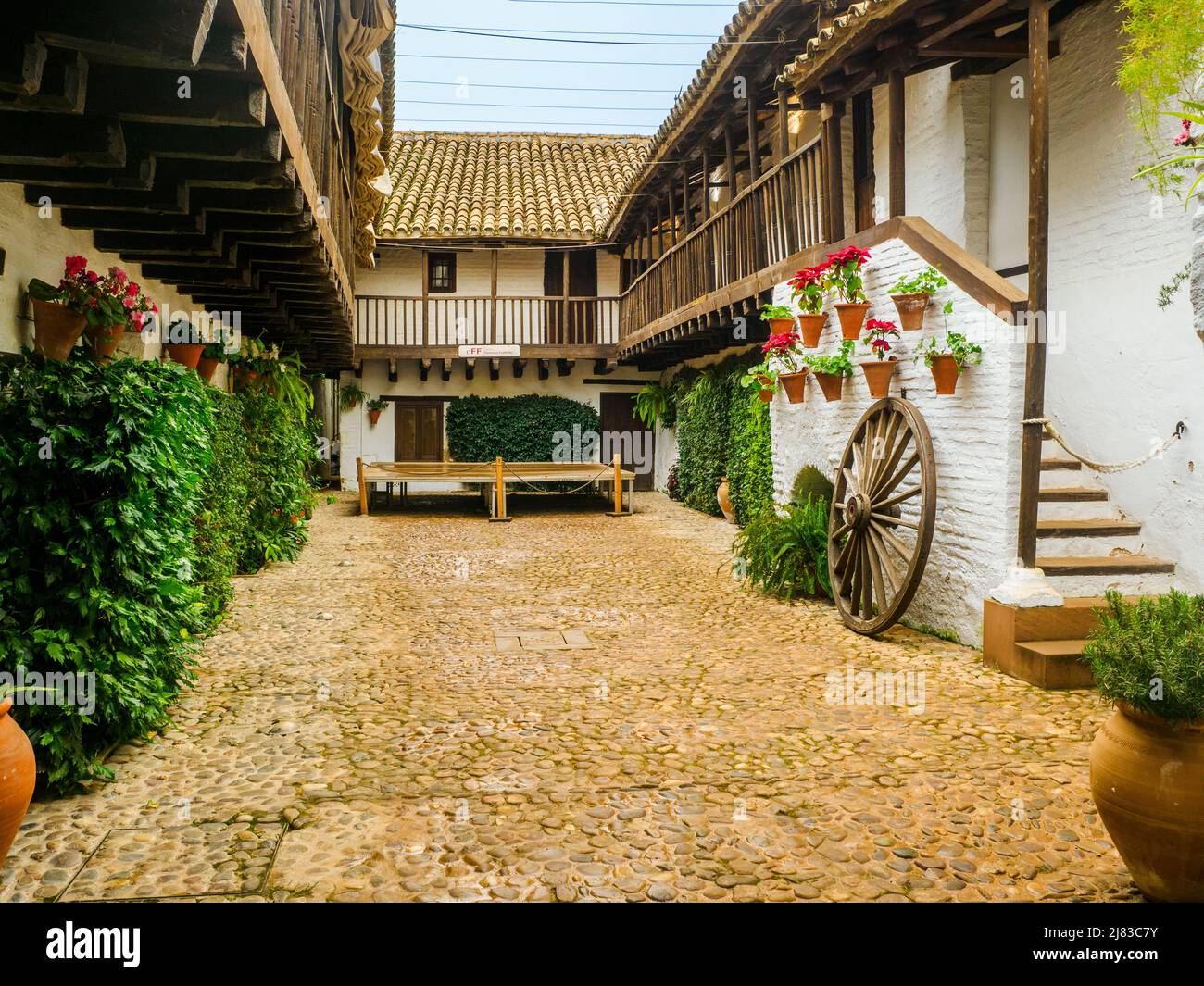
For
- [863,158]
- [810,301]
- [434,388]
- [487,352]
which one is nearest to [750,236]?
[863,158]

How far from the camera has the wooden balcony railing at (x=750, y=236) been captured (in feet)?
27.5

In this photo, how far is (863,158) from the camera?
31.8ft

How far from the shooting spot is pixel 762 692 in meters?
5.02

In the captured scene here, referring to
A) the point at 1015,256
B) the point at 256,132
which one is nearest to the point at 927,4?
the point at 1015,256

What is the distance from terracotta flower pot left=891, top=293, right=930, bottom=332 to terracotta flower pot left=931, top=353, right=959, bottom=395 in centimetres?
55

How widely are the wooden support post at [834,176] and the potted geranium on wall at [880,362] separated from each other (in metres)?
1.42

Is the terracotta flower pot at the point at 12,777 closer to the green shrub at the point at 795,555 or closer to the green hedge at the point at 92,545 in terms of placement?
the green hedge at the point at 92,545

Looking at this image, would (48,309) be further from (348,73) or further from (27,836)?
(348,73)

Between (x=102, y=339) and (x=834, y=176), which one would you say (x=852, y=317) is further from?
(x=102, y=339)

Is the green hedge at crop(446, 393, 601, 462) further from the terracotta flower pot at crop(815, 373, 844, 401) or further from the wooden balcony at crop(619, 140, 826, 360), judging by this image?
the terracotta flower pot at crop(815, 373, 844, 401)

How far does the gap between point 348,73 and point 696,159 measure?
6193 millimetres

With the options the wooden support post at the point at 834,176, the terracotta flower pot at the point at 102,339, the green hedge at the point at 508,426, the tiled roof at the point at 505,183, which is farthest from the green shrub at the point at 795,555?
the green hedge at the point at 508,426

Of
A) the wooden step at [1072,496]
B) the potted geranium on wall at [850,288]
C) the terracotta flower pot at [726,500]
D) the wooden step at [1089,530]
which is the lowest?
the terracotta flower pot at [726,500]
